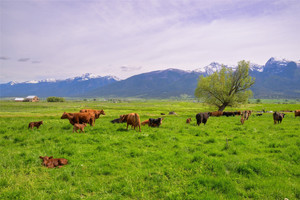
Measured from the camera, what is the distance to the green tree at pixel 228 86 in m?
43.8

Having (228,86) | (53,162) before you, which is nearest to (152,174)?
(53,162)

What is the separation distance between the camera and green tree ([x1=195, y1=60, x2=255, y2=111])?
43844mm

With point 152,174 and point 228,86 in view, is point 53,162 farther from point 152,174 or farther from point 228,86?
point 228,86

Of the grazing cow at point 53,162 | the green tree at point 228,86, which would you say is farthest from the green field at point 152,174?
the green tree at point 228,86

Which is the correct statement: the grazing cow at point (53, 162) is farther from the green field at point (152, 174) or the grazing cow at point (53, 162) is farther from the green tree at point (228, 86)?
the green tree at point (228, 86)

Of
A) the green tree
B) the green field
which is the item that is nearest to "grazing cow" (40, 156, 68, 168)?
the green field

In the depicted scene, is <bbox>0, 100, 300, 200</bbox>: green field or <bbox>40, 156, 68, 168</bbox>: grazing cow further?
<bbox>40, 156, 68, 168</bbox>: grazing cow

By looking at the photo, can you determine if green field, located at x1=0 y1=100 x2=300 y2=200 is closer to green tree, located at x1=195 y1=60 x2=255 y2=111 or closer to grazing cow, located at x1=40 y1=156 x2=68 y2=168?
grazing cow, located at x1=40 y1=156 x2=68 y2=168

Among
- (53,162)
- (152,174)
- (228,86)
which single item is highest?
(228,86)

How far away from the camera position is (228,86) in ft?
147

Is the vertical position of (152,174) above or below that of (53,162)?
below

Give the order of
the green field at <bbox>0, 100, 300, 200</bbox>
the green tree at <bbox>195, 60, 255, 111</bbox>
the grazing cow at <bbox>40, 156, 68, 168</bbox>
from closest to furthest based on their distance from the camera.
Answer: the green field at <bbox>0, 100, 300, 200</bbox> < the grazing cow at <bbox>40, 156, 68, 168</bbox> < the green tree at <bbox>195, 60, 255, 111</bbox>

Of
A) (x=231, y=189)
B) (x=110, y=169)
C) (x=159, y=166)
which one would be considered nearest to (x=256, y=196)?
(x=231, y=189)

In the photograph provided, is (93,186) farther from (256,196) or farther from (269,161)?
(269,161)
